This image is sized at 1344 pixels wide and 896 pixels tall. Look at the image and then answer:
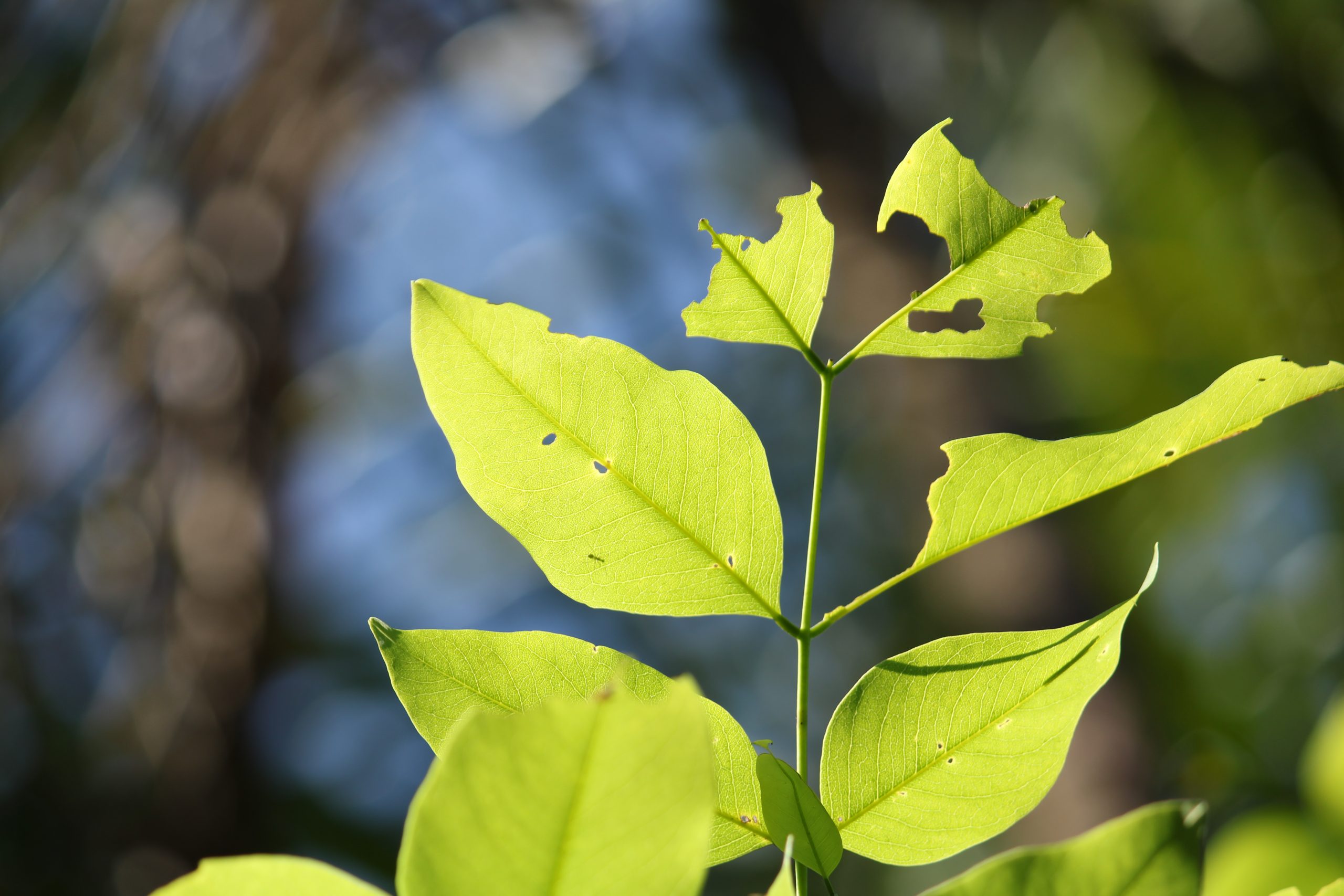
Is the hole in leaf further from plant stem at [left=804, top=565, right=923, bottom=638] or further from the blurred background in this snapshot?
plant stem at [left=804, top=565, right=923, bottom=638]

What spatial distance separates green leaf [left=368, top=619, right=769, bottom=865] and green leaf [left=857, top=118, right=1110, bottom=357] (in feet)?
0.31

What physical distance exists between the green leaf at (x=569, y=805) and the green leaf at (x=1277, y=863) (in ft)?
1.10

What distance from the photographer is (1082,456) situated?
203 millimetres

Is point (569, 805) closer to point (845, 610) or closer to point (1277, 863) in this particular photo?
point (845, 610)

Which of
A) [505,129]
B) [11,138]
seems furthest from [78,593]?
[505,129]

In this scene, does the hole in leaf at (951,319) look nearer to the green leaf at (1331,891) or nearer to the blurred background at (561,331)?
the blurred background at (561,331)

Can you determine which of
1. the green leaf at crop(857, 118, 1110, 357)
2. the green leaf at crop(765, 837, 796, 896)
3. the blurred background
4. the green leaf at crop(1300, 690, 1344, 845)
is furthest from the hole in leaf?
the green leaf at crop(765, 837, 796, 896)

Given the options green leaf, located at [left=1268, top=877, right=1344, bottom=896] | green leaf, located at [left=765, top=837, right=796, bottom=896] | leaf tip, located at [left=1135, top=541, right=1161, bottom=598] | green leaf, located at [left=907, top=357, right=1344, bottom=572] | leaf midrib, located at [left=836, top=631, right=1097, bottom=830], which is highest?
green leaf, located at [left=765, top=837, right=796, bottom=896]

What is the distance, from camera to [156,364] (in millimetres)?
1818

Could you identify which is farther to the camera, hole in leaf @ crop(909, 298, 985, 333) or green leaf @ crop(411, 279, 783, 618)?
hole in leaf @ crop(909, 298, 985, 333)

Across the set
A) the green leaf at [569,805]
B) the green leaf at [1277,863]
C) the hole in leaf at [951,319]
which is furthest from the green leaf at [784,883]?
the hole in leaf at [951,319]

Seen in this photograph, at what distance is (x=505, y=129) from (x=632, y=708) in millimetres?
2505

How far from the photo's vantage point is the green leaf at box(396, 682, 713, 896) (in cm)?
11

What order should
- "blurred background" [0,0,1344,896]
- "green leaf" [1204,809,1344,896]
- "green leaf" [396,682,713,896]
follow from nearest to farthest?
"green leaf" [396,682,713,896]
"green leaf" [1204,809,1344,896]
"blurred background" [0,0,1344,896]
